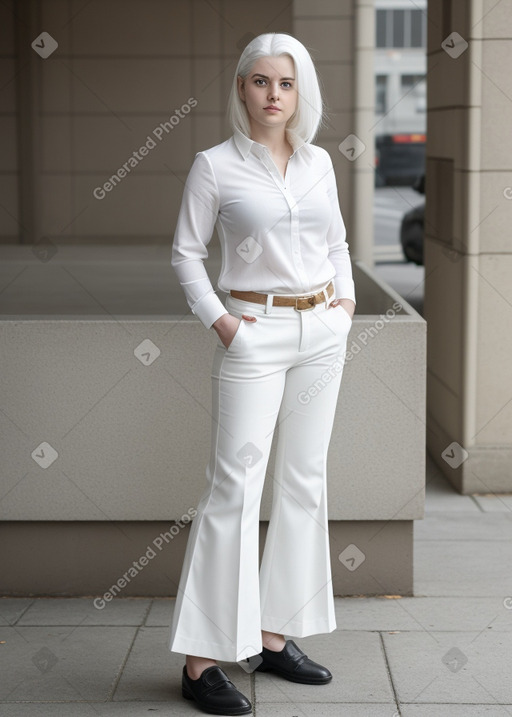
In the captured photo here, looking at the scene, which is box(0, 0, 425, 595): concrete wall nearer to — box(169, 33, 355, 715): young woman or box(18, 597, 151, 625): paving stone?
box(18, 597, 151, 625): paving stone

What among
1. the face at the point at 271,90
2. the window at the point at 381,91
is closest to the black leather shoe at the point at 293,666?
the face at the point at 271,90

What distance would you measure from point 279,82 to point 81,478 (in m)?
1.88

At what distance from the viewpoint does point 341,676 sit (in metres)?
3.84

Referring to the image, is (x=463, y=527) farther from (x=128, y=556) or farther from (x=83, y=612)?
(x=83, y=612)

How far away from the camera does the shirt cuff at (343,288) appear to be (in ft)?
12.3

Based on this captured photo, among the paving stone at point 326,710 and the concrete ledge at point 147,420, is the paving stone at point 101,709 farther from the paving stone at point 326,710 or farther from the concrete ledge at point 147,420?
the concrete ledge at point 147,420

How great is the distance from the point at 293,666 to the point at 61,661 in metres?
0.84

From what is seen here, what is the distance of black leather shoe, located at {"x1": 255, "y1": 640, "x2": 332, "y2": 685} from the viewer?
3.79m

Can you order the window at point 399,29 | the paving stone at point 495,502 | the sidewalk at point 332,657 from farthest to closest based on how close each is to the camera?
the window at point 399,29, the paving stone at point 495,502, the sidewalk at point 332,657

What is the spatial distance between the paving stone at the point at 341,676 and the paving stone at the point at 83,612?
2.24 ft

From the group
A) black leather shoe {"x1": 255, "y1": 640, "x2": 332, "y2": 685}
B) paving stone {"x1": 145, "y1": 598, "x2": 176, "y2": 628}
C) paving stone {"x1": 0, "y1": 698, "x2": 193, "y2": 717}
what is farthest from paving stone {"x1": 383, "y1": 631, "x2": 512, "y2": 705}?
paving stone {"x1": 145, "y1": 598, "x2": 176, "y2": 628}

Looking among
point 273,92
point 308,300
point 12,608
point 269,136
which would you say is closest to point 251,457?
point 308,300

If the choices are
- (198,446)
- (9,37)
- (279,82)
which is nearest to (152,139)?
(9,37)

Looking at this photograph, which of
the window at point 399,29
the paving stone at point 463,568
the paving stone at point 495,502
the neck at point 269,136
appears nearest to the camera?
the neck at point 269,136
